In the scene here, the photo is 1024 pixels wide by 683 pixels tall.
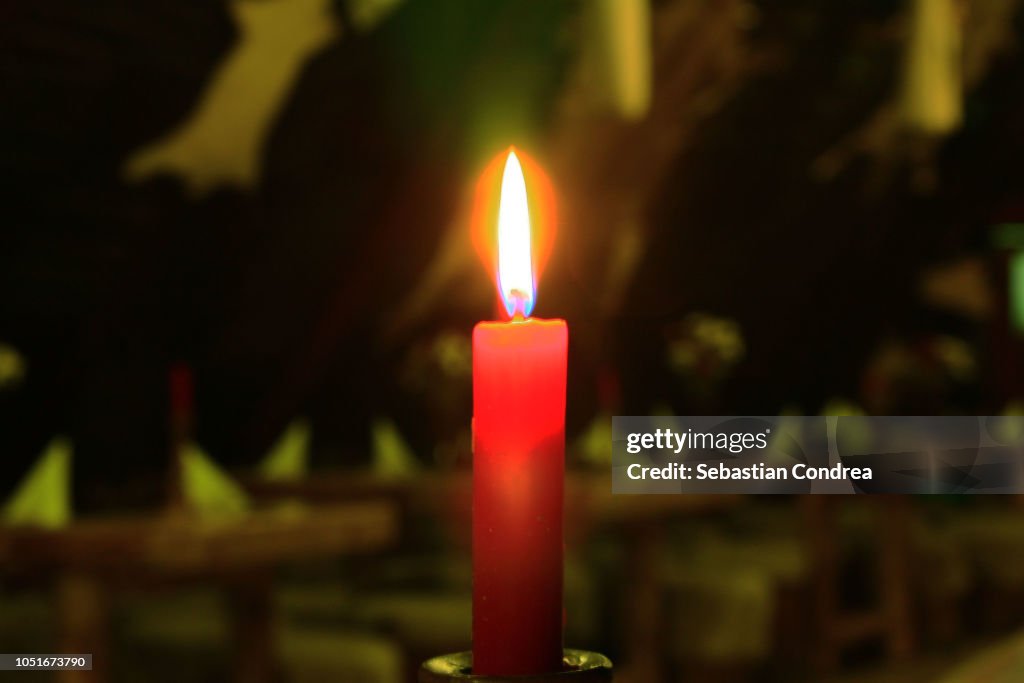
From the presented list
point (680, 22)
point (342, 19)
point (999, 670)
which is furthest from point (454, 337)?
point (999, 670)

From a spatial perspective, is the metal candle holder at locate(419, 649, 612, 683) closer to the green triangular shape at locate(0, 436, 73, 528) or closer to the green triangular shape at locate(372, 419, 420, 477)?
the green triangular shape at locate(0, 436, 73, 528)

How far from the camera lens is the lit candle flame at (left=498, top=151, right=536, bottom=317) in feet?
1.50

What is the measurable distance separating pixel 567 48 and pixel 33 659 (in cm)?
260

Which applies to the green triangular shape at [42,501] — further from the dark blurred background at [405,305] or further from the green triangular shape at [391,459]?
the green triangular shape at [391,459]

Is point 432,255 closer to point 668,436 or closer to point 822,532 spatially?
point 668,436

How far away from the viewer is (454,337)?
3832 mm

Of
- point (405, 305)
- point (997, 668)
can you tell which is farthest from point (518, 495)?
point (405, 305)

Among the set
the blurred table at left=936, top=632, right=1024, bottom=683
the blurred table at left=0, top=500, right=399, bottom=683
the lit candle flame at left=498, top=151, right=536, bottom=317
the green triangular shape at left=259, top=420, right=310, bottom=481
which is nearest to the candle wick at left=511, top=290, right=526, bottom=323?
the lit candle flame at left=498, top=151, right=536, bottom=317

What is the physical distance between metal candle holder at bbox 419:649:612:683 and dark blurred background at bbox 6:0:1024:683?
1825 mm

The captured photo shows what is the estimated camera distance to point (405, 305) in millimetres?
4672

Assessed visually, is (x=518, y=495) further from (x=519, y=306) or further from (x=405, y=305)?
(x=405, y=305)

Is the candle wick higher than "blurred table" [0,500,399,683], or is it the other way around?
the candle wick

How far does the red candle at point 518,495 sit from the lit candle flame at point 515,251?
0.09 feet
